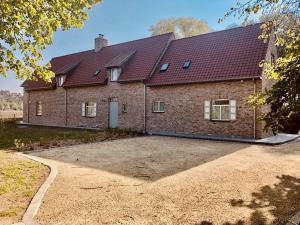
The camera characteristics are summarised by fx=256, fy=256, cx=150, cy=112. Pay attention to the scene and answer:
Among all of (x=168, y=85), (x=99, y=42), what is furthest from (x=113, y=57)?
(x=168, y=85)

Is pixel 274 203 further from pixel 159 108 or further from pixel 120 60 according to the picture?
pixel 120 60

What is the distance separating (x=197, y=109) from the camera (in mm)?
16703

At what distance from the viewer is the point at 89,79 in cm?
2316

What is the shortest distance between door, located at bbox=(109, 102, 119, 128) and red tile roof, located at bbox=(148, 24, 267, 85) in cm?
421

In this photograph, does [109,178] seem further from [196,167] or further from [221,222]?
[221,222]

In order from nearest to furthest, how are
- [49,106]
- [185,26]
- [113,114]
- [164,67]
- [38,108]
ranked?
[164,67] < [113,114] < [49,106] < [38,108] < [185,26]

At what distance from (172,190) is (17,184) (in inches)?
139

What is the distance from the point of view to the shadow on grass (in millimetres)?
4090

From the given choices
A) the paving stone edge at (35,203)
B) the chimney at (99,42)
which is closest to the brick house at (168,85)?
the chimney at (99,42)

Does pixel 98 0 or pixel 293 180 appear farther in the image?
pixel 98 0

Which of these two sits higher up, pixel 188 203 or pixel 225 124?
pixel 225 124

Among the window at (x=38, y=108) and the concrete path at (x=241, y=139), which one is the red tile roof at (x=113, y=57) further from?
the concrete path at (x=241, y=139)

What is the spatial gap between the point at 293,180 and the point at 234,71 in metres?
9.85

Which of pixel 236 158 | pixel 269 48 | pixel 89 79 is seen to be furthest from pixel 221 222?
pixel 89 79
